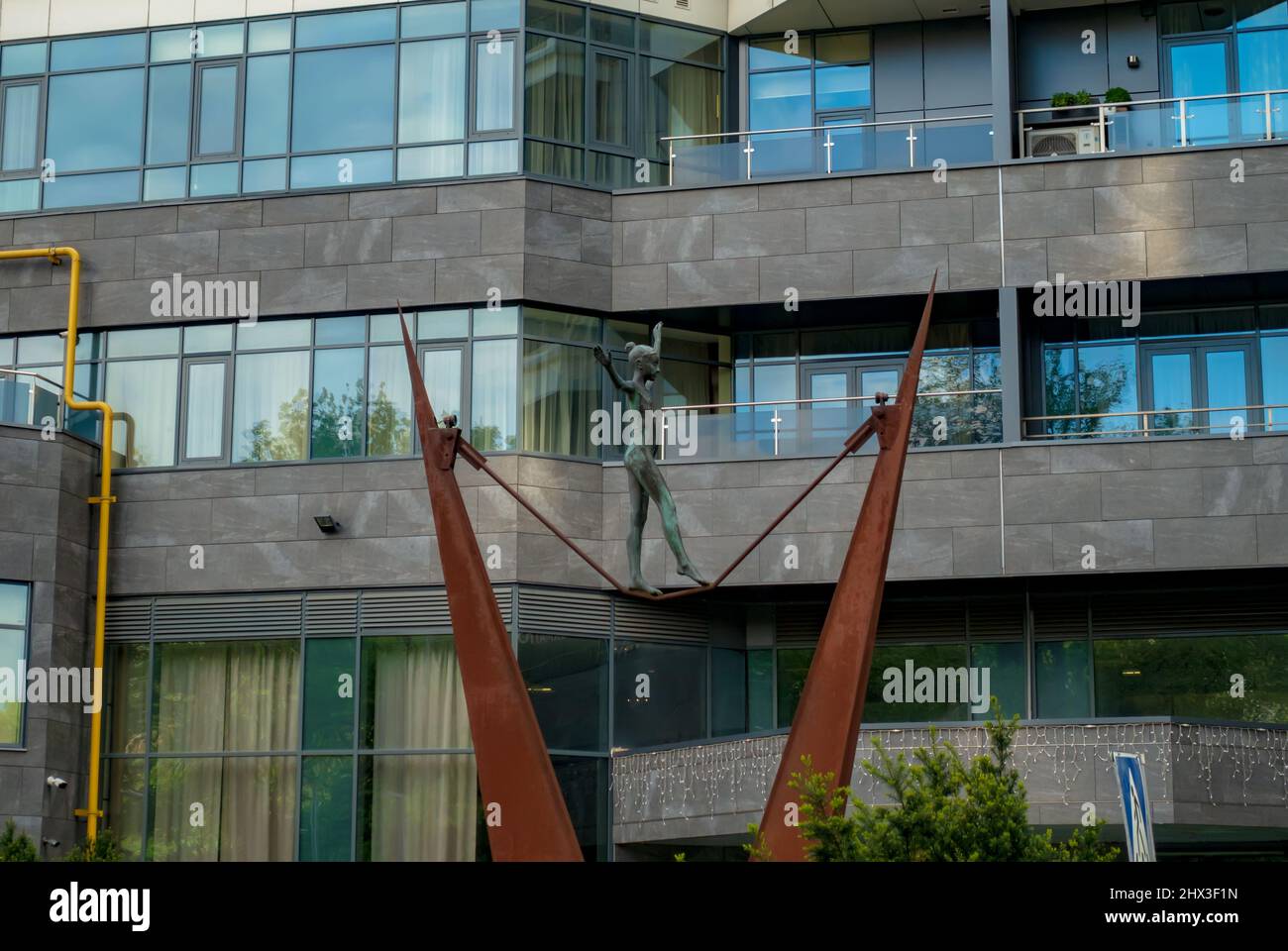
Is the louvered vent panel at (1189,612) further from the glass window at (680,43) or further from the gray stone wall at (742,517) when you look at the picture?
the glass window at (680,43)

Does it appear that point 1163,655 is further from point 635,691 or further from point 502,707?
point 502,707

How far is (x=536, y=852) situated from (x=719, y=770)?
774cm

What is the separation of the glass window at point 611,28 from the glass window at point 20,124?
899 cm

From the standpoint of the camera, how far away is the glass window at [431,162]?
29312 millimetres

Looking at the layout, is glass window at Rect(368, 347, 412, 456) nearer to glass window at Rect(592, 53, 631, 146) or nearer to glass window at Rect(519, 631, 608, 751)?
glass window at Rect(519, 631, 608, 751)

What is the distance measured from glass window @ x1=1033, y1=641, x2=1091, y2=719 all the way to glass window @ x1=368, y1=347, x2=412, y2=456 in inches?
388

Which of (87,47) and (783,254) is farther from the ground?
(87,47)

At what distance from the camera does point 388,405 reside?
94.8 feet

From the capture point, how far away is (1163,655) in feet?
92.5

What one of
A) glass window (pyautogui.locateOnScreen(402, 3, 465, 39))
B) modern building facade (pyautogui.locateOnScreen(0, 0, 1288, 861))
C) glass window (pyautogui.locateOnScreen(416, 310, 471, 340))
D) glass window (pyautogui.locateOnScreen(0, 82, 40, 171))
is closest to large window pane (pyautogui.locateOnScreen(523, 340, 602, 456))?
modern building facade (pyautogui.locateOnScreen(0, 0, 1288, 861))

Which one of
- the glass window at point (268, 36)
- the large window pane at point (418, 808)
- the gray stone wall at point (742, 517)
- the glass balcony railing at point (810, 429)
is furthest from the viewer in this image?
the glass window at point (268, 36)

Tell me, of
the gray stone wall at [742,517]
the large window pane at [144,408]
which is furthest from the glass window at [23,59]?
the gray stone wall at [742,517]

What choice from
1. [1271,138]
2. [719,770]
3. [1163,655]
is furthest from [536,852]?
[1271,138]
